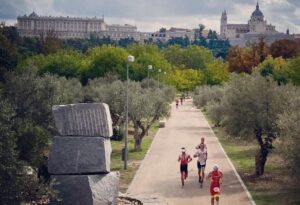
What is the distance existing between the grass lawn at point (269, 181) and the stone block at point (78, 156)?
6.17 meters

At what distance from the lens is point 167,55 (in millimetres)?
140875

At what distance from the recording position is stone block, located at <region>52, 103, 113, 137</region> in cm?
1594

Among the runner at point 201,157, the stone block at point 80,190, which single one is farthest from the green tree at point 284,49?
the stone block at point 80,190

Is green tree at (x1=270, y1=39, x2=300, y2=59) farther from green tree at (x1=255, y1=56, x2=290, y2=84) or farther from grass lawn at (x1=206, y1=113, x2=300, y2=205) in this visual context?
grass lawn at (x1=206, y1=113, x2=300, y2=205)

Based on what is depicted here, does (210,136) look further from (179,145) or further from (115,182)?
(115,182)

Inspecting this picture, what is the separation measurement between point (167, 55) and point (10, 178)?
424 ft

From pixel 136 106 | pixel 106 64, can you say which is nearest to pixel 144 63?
pixel 106 64

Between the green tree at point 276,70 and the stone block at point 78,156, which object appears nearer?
the stone block at point 78,156

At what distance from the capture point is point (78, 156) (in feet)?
51.8

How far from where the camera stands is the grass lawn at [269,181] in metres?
19.7

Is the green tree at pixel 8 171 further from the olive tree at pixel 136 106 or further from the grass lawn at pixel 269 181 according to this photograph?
the olive tree at pixel 136 106

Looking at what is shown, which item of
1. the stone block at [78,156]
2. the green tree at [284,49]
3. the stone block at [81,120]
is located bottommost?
the stone block at [78,156]

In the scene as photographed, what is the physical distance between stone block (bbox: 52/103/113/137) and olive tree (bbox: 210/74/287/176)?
8774 mm

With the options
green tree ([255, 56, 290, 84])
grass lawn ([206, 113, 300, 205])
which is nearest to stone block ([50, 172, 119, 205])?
grass lawn ([206, 113, 300, 205])
